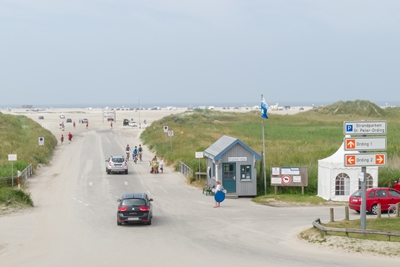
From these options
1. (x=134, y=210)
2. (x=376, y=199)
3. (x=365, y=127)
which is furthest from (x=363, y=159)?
(x=134, y=210)

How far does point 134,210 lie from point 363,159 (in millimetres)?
9650

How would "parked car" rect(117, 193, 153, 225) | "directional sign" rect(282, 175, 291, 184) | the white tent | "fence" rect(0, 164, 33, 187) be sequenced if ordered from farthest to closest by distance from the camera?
1. "fence" rect(0, 164, 33, 187)
2. "directional sign" rect(282, 175, 291, 184)
3. the white tent
4. "parked car" rect(117, 193, 153, 225)

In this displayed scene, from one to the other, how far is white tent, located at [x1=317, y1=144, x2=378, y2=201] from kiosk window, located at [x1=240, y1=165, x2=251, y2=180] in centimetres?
466

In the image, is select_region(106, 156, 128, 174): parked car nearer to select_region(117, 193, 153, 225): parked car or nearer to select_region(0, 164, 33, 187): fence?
select_region(0, 164, 33, 187): fence

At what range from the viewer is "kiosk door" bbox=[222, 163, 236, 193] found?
35594 mm

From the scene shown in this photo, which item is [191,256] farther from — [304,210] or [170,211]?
[304,210]

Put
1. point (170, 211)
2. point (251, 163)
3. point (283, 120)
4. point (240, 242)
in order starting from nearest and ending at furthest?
point (240, 242) < point (170, 211) < point (251, 163) < point (283, 120)

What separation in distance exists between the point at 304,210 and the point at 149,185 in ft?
43.9

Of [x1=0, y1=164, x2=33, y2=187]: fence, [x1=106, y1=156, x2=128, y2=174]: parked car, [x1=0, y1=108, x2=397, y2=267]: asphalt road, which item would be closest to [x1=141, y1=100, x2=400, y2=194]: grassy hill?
[x1=106, y1=156, x2=128, y2=174]: parked car

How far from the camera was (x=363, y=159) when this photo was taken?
2244cm

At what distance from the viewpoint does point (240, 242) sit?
21.9 metres

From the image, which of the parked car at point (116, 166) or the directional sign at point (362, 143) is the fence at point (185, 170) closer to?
the parked car at point (116, 166)

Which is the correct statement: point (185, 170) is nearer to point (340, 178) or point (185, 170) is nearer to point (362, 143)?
point (340, 178)

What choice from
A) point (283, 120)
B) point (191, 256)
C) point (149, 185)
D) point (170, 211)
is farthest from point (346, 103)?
point (191, 256)
